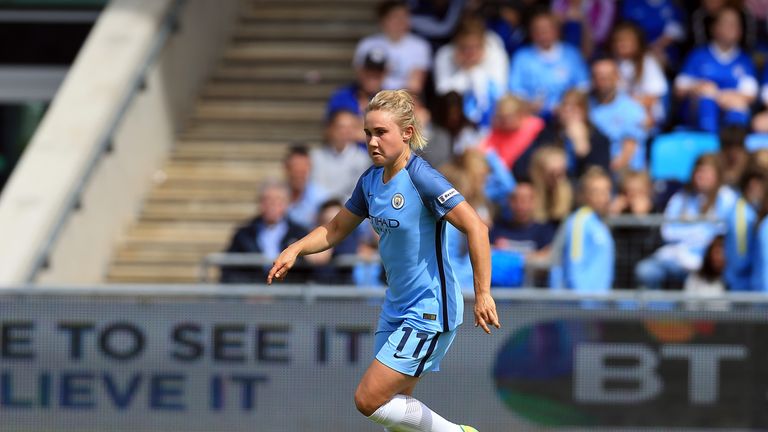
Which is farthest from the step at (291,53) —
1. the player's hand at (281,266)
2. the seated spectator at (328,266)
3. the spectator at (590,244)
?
the player's hand at (281,266)

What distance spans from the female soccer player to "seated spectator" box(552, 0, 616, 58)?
6.83 meters

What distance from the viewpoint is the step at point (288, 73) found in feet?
50.5

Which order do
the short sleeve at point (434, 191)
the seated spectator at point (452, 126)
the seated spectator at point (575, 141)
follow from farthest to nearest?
the seated spectator at point (452, 126)
the seated spectator at point (575, 141)
the short sleeve at point (434, 191)

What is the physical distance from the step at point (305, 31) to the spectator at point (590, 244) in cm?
505

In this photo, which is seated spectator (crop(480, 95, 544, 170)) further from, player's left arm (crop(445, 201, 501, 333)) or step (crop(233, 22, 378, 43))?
player's left arm (crop(445, 201, 501, 333))

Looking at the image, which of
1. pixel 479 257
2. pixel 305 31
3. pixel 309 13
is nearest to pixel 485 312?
pixel 479 257

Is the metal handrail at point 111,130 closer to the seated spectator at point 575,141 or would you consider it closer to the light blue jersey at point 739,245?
the seated spectator at point 575,141

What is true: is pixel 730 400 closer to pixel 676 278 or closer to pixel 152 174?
pixel 676 278

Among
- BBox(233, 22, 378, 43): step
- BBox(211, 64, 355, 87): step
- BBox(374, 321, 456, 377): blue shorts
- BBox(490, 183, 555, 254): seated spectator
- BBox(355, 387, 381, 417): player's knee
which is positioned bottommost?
BBox(355, 387, 381, 417): player's knee

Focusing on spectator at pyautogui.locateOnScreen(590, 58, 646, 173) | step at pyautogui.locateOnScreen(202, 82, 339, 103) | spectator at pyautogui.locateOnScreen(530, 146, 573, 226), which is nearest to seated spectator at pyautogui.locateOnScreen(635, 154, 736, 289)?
spectator at pyautogui.locateOnScreen(530, 146, 573, 226)

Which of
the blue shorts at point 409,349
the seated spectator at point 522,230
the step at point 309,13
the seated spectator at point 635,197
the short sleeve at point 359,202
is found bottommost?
the blue shorts at point 409,349

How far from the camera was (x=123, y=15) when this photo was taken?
48.4 feet

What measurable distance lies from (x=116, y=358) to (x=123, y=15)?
5.29 m

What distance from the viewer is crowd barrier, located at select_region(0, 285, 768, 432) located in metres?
10.2
